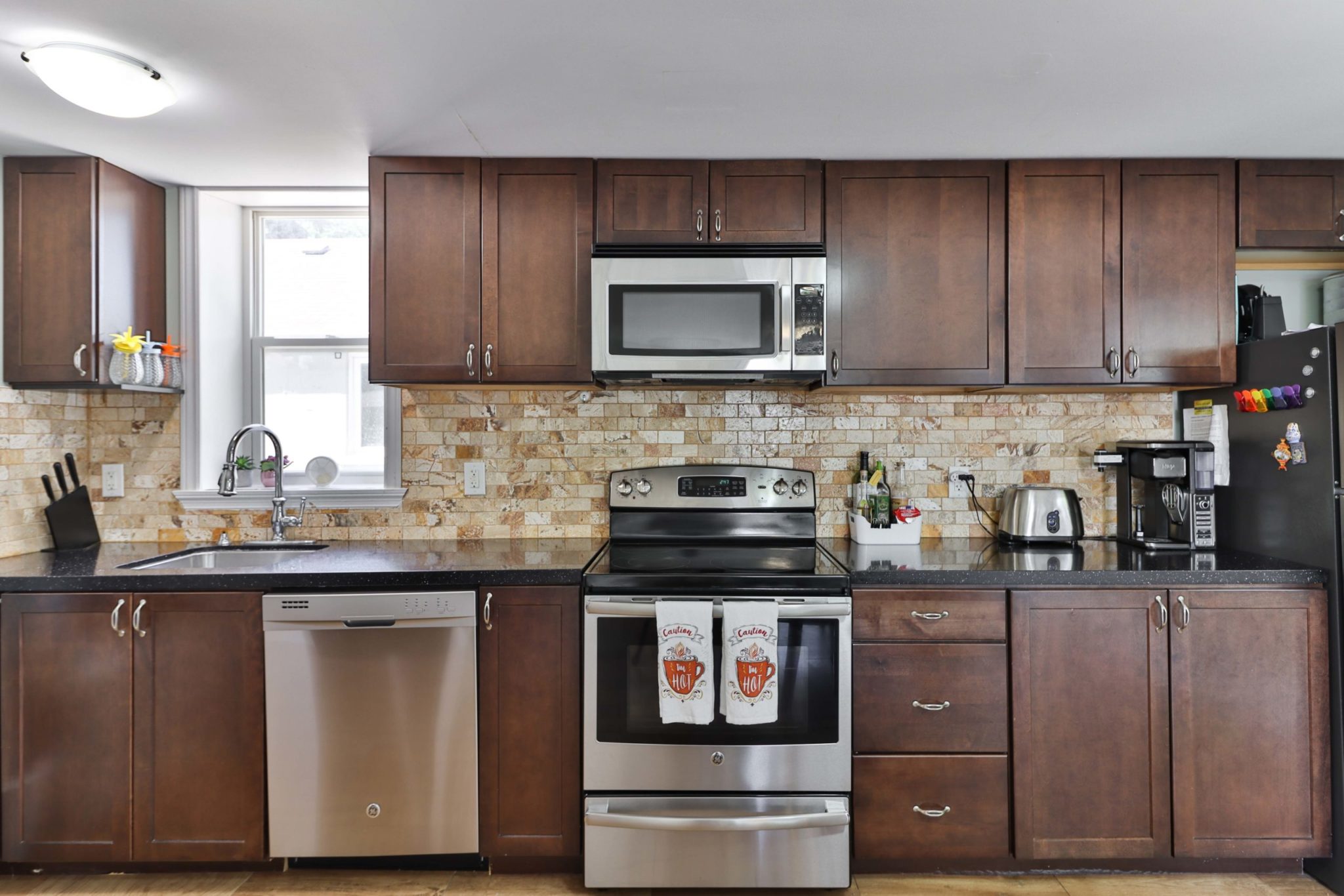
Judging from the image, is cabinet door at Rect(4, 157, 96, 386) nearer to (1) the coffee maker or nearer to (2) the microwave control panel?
(2) the microwave control panel

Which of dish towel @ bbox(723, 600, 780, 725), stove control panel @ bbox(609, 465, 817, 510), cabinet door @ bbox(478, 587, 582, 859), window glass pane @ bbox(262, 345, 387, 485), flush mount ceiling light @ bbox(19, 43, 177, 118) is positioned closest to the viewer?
flush mount ceiling light @ bbox(19, 43, 177, 118)

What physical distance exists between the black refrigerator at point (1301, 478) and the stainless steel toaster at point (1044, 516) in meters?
0.49

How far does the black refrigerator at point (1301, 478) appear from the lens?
2.02 m

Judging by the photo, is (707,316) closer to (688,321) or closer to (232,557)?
(688,321)

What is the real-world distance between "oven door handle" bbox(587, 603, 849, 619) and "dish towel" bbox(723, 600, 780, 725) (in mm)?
35

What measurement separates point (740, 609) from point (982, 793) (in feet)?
2.90

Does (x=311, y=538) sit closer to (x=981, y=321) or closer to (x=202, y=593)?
(x=202, y=593)

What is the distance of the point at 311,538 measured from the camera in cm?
271

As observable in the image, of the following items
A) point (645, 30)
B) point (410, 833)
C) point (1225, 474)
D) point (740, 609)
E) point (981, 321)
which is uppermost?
point (645, 30)

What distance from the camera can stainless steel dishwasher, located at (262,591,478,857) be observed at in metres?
2.02

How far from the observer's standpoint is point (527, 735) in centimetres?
207

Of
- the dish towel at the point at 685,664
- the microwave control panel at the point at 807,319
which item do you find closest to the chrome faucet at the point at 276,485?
the dish towel at the point at 685,664

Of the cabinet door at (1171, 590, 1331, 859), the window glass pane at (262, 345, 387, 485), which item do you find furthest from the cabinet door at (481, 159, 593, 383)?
the cabinet door at (1171, 590, 1331, 859)

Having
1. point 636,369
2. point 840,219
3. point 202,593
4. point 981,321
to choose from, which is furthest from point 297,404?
point 981,321
